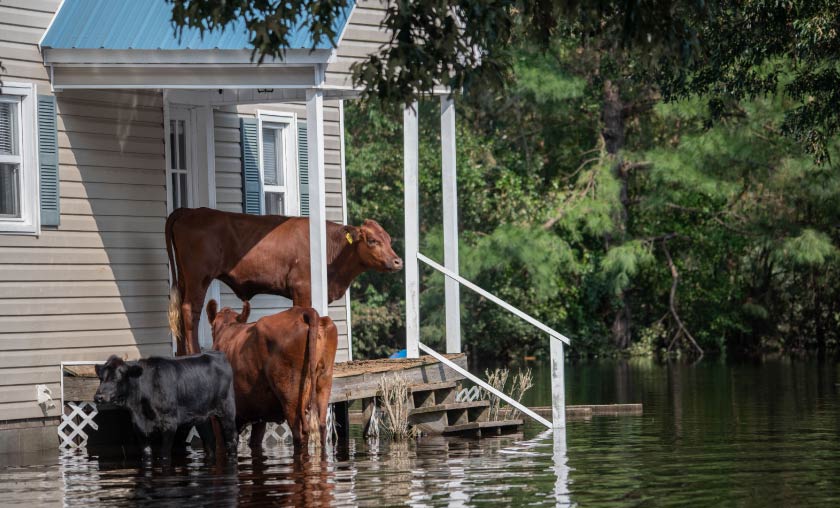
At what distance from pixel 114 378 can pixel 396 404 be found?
3694 millimetres

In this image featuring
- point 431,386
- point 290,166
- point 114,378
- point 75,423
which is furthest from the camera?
point 290,166

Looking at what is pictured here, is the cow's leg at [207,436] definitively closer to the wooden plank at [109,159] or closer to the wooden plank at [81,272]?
the wooden plank at [81,272]

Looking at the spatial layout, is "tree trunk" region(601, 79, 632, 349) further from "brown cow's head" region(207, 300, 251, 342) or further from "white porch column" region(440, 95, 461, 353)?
"brown cow's head" region(207, 300, 251, 342)

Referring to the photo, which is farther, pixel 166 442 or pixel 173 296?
pixel 173 296

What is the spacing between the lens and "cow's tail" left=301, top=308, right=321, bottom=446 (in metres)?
14.2

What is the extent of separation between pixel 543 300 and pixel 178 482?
27654 mm

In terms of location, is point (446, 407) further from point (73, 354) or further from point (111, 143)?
point (111, 143)

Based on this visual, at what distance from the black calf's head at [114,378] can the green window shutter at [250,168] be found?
15.8 feet

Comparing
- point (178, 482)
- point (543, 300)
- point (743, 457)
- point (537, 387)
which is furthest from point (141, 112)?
point (543, 300)

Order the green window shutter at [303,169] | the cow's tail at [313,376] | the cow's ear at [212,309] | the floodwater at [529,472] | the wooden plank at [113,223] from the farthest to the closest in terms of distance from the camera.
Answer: the green window shutter at [303,169] < the wooden plank at [113,223] < the cow's ear at [212,309] < the cow's tail at [313,376] < the floodwater at [529,472]

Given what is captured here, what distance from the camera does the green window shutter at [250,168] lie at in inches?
707

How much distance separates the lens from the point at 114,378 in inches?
527

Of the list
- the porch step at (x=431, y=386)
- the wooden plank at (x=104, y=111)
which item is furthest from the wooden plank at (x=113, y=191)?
the porch step at (x=431, y=386)

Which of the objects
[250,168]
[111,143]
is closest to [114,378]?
[111,143]
